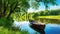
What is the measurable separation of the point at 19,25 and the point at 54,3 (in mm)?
792

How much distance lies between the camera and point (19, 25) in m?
5.25

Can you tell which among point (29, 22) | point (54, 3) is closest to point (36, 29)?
point (29, 22)

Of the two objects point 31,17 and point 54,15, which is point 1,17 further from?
point 54,15

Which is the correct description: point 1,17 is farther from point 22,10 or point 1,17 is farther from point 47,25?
point 47,25

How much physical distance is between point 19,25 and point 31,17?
28 cm

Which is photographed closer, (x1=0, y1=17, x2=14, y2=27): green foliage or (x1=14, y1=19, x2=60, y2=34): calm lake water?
(x1=14, y1=19, x2=60, y2=34): calm lake water

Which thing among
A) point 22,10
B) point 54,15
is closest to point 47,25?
point 54,15

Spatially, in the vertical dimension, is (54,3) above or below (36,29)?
above

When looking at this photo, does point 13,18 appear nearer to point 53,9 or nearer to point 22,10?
point 22,10

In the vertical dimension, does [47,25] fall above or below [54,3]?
below

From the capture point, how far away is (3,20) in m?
5.25

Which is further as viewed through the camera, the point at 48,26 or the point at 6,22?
the point at 6,22

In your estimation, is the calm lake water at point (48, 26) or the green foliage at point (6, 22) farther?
the green foliage at point (6, 22)

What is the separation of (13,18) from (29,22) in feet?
1.14
